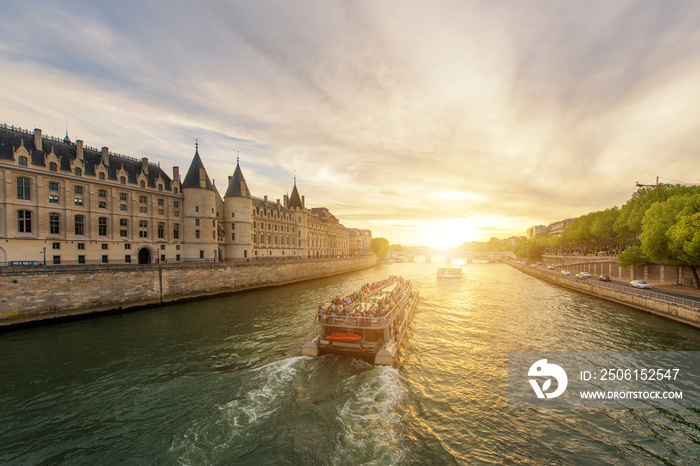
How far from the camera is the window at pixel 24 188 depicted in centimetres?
3394

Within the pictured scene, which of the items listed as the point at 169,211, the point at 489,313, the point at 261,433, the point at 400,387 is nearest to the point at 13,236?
the point at 169,211

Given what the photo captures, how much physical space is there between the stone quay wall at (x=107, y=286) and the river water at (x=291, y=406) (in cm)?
423

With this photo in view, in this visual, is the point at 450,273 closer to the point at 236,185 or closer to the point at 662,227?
the point at 662,227

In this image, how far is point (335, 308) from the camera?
21.1 meters

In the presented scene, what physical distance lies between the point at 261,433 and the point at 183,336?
1636 cm

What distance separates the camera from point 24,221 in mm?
34250

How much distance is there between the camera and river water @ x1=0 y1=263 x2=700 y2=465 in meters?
10.8

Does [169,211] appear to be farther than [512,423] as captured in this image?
Yes

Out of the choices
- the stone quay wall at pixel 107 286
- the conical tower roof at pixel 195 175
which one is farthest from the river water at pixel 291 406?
the conical tower roof at pixel 195 175

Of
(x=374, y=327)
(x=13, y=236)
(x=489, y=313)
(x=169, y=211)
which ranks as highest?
(x=169, y=211)

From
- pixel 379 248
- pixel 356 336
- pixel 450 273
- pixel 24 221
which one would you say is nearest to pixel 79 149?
pixel 24 221

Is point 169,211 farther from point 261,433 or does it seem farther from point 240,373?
point 261,433

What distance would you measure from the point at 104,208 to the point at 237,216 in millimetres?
22223

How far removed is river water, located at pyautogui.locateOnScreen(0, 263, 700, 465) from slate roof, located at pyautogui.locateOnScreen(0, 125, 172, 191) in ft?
78.9
